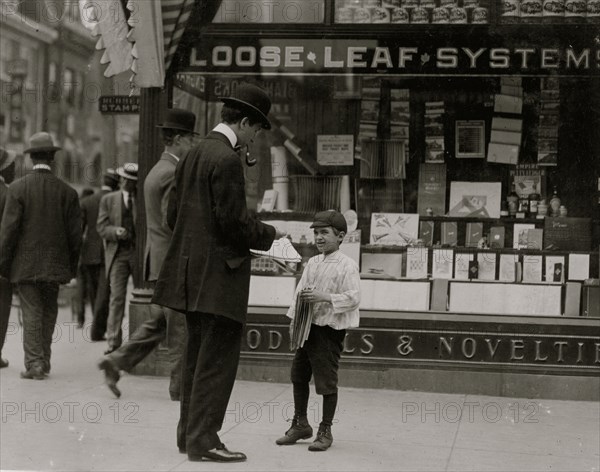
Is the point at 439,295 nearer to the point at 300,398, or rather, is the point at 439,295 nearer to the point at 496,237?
the point at 496,237

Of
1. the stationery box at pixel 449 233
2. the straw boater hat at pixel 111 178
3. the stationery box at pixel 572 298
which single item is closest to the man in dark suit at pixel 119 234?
the straw boater hat at pixel 111 178

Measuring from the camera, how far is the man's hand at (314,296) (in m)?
6.06

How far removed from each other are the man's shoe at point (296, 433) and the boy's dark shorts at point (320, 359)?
0.26m

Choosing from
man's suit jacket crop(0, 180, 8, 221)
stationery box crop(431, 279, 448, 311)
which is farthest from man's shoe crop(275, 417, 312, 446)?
man's suit jacket crop(0, 180, 8, 221)

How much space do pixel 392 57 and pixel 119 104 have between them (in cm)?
354

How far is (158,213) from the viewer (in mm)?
7695

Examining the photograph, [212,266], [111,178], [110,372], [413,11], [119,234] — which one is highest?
[413,11]

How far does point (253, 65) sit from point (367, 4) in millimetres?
1111

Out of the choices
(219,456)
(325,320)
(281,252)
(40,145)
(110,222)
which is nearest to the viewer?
(219,456)

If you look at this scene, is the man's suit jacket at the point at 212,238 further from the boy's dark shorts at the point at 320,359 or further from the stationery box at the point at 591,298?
the stationery box at the point at 591,298

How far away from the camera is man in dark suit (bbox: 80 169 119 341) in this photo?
11.6 meters

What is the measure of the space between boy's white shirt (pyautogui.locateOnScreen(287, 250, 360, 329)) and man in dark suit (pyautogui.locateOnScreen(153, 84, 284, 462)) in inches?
23.9

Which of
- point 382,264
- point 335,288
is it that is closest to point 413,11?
point 382,264

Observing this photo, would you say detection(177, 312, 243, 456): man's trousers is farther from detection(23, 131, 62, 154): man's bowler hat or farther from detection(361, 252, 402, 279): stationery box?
detection(23, 131, 62, 154): man's bowler hat
